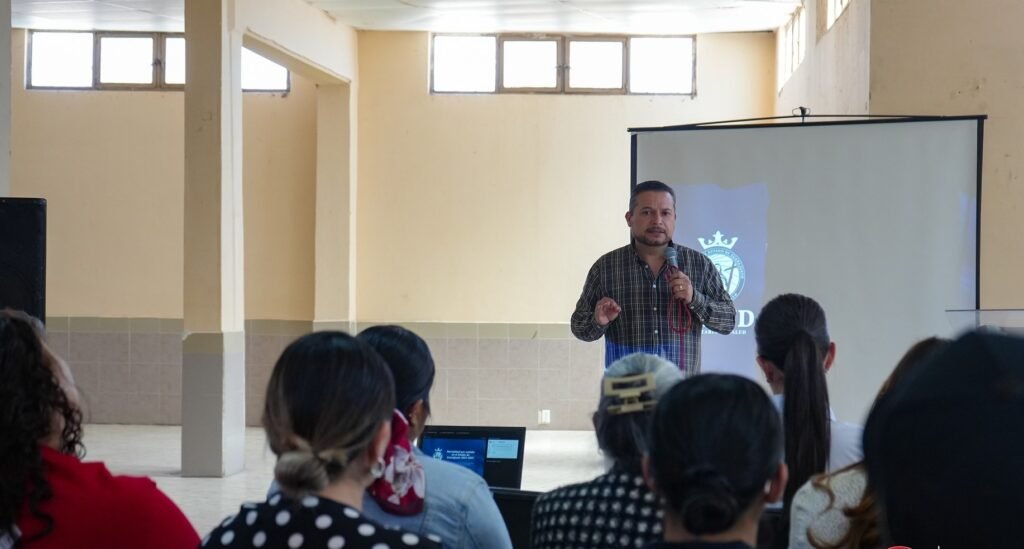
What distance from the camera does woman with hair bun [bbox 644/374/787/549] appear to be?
50.5 inches

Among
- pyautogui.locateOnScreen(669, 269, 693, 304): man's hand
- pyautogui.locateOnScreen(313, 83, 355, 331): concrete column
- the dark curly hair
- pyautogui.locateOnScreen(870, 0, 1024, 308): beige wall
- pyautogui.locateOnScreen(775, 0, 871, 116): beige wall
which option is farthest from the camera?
pyautogui.locateOnScreen(313, 83, 355, 331): concrete column

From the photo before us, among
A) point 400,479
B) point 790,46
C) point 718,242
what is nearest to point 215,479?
point 718,242

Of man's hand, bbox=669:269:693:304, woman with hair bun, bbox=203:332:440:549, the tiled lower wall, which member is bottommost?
the tiled lower wall

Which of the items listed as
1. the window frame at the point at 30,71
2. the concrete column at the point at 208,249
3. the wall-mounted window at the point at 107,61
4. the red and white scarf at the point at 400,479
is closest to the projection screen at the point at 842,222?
the concrete column at the point at 208,249

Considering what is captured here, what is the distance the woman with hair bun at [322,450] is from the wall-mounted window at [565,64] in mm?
8677

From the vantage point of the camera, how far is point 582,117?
32.4 feet

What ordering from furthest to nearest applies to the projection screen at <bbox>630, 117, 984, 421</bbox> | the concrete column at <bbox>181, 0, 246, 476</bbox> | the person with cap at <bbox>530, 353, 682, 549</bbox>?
the concrete column at <bbox>181, 0, 246, 476</bbox> → the projection screen at <bbox>630, 117, 984, 421</bbox> → the person with cap at <bbox>530, 353, 682, 549</bbox>

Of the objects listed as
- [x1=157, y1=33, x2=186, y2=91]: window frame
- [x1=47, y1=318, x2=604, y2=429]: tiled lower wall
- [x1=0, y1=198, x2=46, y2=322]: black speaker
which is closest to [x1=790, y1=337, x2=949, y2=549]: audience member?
[x1=0, y1=198, x2=46, y2=322]: black speaker

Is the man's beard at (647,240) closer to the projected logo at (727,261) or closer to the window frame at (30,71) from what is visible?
the projected logo at (727,261)

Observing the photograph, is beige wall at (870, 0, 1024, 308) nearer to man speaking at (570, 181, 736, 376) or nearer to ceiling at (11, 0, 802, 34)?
ceiling at (11, 0, 802, 34)

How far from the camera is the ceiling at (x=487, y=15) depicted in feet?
28.7

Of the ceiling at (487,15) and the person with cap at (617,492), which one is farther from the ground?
the ceiling at (487,15)

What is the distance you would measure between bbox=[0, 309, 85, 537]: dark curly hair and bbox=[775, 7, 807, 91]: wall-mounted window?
736 centimetres

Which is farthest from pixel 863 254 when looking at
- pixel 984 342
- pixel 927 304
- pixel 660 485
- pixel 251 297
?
pixel 251 297
